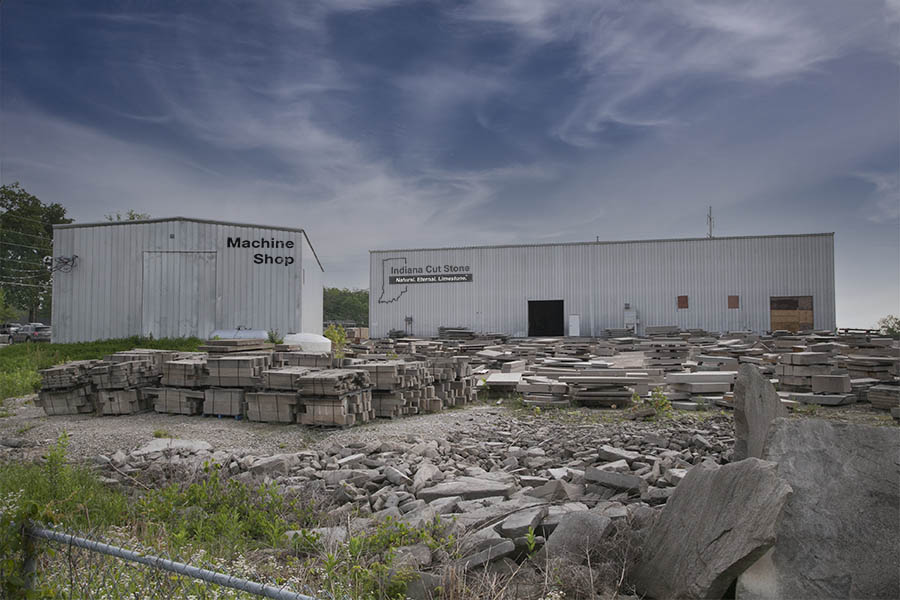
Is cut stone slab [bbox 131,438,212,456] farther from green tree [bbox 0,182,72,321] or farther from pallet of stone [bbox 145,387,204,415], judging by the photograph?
green tree [bbox 0,182,72,321]

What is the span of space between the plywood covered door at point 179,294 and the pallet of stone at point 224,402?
43.0 feet

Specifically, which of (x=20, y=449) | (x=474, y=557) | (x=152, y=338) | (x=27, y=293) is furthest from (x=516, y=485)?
(x=27, y=293)

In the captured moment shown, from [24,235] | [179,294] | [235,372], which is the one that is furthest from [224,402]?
[24,235]

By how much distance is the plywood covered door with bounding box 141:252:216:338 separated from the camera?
77.3 ft

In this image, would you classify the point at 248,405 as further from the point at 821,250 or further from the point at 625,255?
the point at 821,250

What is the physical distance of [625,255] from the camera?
32156 mm

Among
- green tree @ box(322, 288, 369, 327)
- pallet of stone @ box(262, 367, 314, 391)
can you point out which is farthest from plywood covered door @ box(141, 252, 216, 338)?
green tree @ box(322, 288, 369, 327)

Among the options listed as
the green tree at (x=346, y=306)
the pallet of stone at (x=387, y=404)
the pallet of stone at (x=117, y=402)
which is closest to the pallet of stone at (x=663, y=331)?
the pallet of stone at (x=387, y=404)

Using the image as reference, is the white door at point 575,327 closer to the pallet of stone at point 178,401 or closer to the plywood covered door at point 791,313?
the plywood covered door at point 791,313

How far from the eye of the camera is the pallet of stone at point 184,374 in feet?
38.6

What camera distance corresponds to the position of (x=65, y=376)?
12211 mm

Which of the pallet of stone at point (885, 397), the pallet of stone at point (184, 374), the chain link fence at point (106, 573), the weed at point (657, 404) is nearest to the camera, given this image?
the chain link fence at point (106, 573)

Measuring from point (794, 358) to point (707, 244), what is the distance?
1917cm

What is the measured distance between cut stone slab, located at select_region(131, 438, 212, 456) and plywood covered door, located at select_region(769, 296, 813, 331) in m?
30.6
